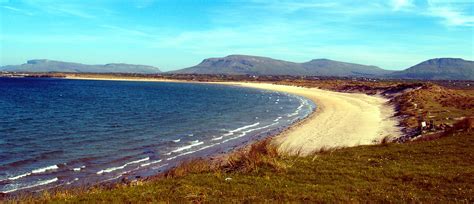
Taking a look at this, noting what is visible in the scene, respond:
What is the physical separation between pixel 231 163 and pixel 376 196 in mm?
6112

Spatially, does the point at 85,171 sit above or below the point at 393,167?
below

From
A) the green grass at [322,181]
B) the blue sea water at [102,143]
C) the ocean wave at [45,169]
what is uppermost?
the green grass at [322,181]

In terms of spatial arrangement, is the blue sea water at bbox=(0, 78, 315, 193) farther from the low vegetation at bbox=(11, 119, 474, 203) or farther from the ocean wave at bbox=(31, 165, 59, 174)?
the low vegetation at bbox=(11, 119, 474, 203)

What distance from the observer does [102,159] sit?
24.9 m

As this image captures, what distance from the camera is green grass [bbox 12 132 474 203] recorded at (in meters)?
11.6

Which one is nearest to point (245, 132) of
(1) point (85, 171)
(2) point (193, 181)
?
(1) point (85, 171)

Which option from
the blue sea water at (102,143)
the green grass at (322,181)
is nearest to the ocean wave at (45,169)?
the blue sea water at (102,143)

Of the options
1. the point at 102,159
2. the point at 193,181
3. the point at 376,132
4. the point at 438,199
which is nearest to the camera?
the point at 438,199

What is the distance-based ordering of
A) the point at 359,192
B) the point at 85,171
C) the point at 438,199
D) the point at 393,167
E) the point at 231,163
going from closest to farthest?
the point at 438,199, the point at 359,192, the point at 393,167, the point at 231,163, the point at 85,171

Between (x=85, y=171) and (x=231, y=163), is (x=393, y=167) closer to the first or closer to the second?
(x=231, y=163)

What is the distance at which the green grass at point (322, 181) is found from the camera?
11.6 meters

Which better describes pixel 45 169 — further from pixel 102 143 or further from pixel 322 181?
pixel 322 181

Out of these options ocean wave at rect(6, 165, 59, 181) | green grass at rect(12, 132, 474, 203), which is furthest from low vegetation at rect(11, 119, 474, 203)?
ocean wave at rect(6, 165, 59, 181)

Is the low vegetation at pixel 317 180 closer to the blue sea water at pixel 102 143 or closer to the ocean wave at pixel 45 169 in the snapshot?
the blue sea water at pixel 102 143
